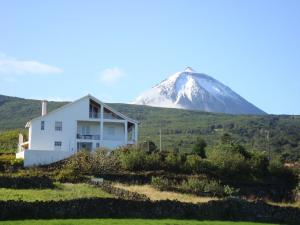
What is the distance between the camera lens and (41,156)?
216 feet

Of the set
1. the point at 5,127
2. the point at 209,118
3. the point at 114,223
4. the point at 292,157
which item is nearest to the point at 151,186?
the point at 114,223

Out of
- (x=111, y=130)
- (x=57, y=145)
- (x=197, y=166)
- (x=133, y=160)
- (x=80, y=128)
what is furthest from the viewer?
(x=111, y=130)

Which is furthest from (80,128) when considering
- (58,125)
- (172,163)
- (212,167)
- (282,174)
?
(282,174)

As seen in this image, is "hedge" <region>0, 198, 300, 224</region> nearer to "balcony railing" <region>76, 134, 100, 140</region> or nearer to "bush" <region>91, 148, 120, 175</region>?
"bush" <region>91, 148, 120, 175</region>

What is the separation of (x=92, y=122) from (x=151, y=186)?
26.5 meters

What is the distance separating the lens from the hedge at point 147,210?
3014 cm

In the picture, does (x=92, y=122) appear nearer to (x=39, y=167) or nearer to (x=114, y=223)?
(x=39, y=167)

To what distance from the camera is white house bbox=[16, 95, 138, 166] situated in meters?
72.8

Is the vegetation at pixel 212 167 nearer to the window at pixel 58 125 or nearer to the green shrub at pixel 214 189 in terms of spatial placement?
the green shrub at pixel 214 189

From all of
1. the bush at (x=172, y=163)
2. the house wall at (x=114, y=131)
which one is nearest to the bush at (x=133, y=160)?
the bush at (x=172, y=163)

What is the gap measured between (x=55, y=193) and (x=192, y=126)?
120 m

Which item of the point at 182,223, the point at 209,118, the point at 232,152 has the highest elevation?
the point at 209,118

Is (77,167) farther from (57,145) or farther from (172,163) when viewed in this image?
(57,145)

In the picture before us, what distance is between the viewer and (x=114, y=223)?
27.9 metres
